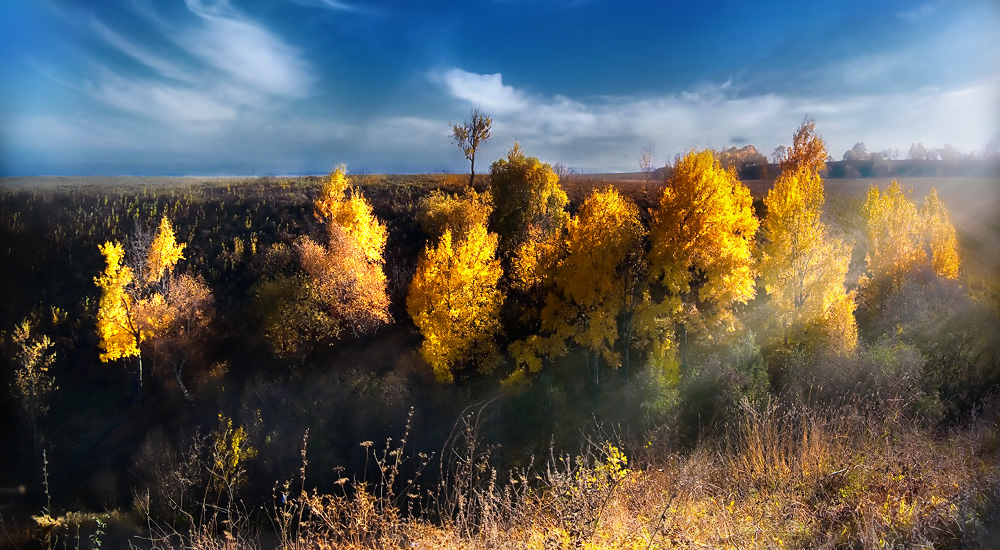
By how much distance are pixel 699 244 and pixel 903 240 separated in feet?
49.5

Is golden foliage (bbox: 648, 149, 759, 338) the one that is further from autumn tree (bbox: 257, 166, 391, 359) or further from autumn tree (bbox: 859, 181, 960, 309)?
autumn tree (bbox: 257, 166, 391, 359)

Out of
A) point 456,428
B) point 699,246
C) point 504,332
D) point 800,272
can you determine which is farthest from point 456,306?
point 800,272

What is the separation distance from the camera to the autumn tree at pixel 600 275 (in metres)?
15.8

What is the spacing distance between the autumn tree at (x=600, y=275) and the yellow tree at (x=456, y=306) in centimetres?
251

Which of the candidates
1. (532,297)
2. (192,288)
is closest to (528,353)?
(532,297)

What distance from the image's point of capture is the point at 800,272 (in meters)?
17.4

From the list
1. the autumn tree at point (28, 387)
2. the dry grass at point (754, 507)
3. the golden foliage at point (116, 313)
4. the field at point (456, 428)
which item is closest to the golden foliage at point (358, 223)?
the field at point (456, 428)

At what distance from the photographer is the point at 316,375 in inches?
796

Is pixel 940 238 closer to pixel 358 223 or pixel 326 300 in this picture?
pixel 358 223

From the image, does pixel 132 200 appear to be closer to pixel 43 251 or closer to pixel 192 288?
pixel 43 251

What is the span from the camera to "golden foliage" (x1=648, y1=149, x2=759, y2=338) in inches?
598

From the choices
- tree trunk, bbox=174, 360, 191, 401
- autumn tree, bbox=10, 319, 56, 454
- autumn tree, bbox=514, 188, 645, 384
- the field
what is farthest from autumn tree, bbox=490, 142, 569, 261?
autumn tree, bbox=10, 319, 56, 454

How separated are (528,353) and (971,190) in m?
19.9

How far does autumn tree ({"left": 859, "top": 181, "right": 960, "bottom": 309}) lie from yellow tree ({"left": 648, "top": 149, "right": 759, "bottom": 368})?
980 cm
